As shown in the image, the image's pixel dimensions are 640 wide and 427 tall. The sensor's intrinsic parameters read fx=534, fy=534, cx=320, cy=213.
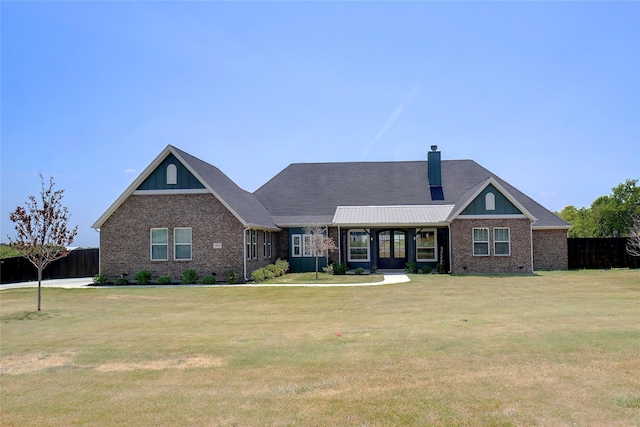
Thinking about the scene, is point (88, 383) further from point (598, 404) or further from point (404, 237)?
point (404, 237)

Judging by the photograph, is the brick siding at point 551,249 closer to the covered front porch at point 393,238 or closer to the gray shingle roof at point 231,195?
the covered front porch at point 393,238

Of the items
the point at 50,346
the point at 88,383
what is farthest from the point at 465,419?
the point at 50,346

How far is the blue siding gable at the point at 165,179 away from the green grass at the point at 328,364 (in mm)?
10223

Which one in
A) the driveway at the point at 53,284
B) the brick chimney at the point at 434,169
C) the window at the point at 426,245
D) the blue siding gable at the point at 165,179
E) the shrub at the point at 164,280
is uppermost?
the brick chimney at the point at 434,169

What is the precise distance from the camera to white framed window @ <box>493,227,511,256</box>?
2891cm

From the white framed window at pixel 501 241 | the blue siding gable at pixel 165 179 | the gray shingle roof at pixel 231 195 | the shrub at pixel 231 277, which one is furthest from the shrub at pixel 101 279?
the white framed window at pixel 501 241

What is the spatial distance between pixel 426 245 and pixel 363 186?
6864mm

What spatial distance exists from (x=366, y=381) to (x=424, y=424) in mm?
1737

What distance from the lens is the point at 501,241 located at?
28953mm

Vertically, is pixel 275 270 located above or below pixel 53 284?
above

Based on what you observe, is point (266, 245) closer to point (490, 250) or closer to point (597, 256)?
point (490, 250)

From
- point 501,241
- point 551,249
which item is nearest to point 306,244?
point 501,241

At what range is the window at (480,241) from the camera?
29078mm

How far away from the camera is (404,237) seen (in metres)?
32.8
